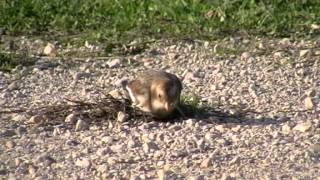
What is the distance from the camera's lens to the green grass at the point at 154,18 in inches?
401

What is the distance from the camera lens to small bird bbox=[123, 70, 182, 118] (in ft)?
23.9

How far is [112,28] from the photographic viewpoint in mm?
10352

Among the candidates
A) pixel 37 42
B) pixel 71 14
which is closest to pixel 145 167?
pixel 37 42

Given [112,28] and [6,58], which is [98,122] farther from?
[112,28]

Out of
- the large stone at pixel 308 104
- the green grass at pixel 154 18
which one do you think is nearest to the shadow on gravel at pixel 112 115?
the large stone at pixel 308 104

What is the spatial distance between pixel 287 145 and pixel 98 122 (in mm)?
1385

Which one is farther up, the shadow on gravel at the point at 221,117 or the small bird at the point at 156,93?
the small bird at the point at 156,93

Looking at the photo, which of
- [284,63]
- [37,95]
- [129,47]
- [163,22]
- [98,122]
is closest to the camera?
[98,122]

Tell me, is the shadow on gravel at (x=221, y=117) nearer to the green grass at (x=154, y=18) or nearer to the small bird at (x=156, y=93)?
the small bird at (x=156, y=93)

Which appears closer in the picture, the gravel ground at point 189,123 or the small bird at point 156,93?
the gravel ground at point 189,123

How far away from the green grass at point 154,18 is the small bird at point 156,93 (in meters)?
2.55

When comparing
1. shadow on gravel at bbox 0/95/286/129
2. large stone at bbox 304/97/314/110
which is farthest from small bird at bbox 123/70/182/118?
large stone at bbox 304/97/314/110

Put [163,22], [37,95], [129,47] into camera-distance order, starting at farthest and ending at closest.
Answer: [163,22]
[129,47]
[37,95]

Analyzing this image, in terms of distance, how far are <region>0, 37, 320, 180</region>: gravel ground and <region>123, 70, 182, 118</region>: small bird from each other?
125 millimetres
